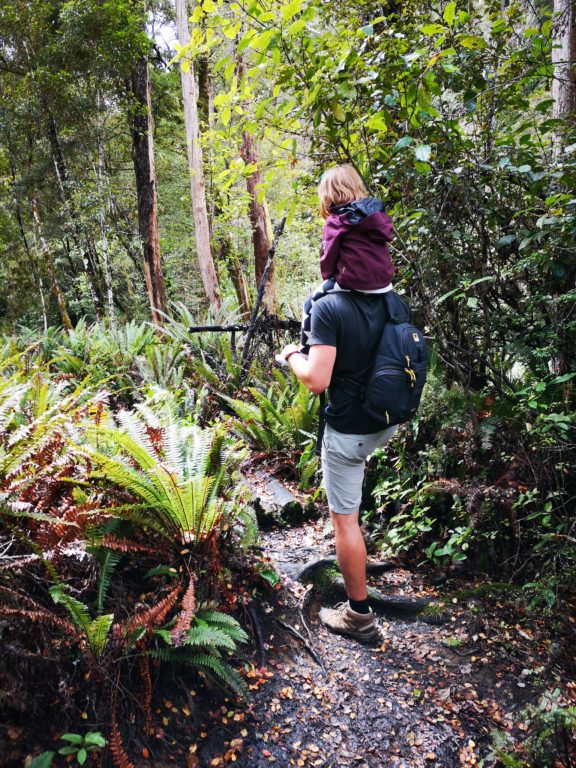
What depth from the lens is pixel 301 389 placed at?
5109mm

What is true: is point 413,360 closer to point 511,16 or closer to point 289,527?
point 289,527

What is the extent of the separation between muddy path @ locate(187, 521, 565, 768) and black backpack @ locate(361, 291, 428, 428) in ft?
4.26

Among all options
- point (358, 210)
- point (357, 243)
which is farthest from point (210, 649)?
point (358, 210)

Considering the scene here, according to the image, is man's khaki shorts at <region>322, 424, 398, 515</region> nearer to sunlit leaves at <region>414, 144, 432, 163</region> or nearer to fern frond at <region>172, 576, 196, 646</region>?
fern frond at <region>172, 576, 196, 646</region>

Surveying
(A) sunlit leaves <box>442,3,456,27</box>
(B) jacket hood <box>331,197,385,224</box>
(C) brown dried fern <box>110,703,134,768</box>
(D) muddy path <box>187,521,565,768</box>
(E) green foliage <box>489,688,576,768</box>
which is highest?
(A) sunlit leaves <box>442,3,456,27</box>

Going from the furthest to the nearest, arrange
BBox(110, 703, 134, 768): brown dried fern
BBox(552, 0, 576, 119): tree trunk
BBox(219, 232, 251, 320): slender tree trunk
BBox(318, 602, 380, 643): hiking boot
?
BBox(219, 232, 251, 320): slender tree trunk, BBox(552, 0, 576, 119): tree trunk, BBox(318, 602, 380, 643): hiking boot, BBox(110, 703, 134, 768): brown dried fern

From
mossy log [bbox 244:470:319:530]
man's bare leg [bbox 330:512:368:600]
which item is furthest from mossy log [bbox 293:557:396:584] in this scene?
mossy log [bbox 244:470:319:530]

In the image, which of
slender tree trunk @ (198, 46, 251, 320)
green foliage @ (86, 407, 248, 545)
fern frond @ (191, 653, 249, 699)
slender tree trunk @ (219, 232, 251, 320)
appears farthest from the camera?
slender tree trunk @ (219, 232, 251, 320)

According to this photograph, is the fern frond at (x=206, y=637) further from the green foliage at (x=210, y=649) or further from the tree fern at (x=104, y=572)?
the tree fern at (x=104, y=572)

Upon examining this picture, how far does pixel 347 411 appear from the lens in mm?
2453

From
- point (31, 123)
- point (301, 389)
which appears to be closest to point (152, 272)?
point (31, 123)

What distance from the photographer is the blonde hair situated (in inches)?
93.2

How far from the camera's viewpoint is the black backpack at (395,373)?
2.32m

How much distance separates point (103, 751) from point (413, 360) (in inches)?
82.5
